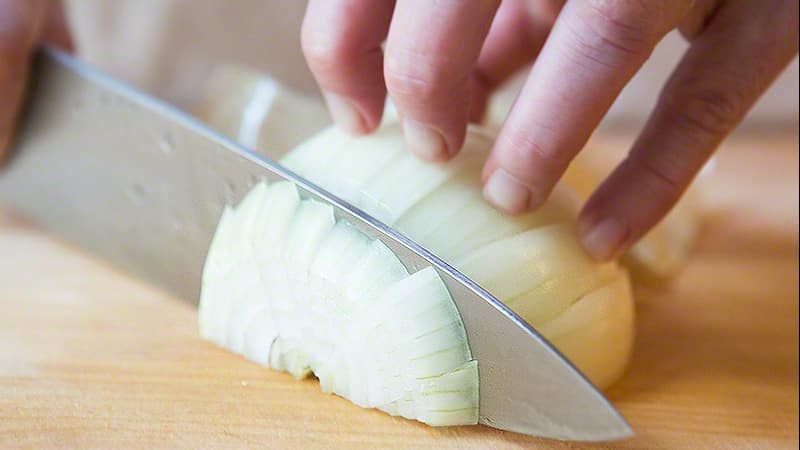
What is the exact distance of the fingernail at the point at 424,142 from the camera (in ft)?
3.20

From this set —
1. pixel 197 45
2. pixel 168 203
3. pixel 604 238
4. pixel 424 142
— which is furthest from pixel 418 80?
pixel 197 45

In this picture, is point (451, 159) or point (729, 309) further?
point (729, 309)

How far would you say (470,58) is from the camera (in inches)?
34.9

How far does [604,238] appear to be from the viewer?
3.38ft

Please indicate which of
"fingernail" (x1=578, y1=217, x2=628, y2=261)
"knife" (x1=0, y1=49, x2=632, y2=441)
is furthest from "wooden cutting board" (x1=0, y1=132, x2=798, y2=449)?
"fingernail" (x1=578, y1=217, x2=628, y2=261)

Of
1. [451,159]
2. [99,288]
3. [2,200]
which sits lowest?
[2,200]

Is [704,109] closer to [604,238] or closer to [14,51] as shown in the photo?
[604,238]

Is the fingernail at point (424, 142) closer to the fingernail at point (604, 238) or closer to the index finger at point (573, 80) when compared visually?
the index finger at point (573, 80)

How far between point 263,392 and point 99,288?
408 mm

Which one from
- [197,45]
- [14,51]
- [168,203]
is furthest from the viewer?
[197,45]

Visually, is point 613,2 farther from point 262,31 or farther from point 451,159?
point 262,31

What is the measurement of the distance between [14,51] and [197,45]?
691 millimetres

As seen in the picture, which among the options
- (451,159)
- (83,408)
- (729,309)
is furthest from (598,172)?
(83,408)

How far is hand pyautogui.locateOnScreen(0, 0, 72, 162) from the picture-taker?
131 centimetres
